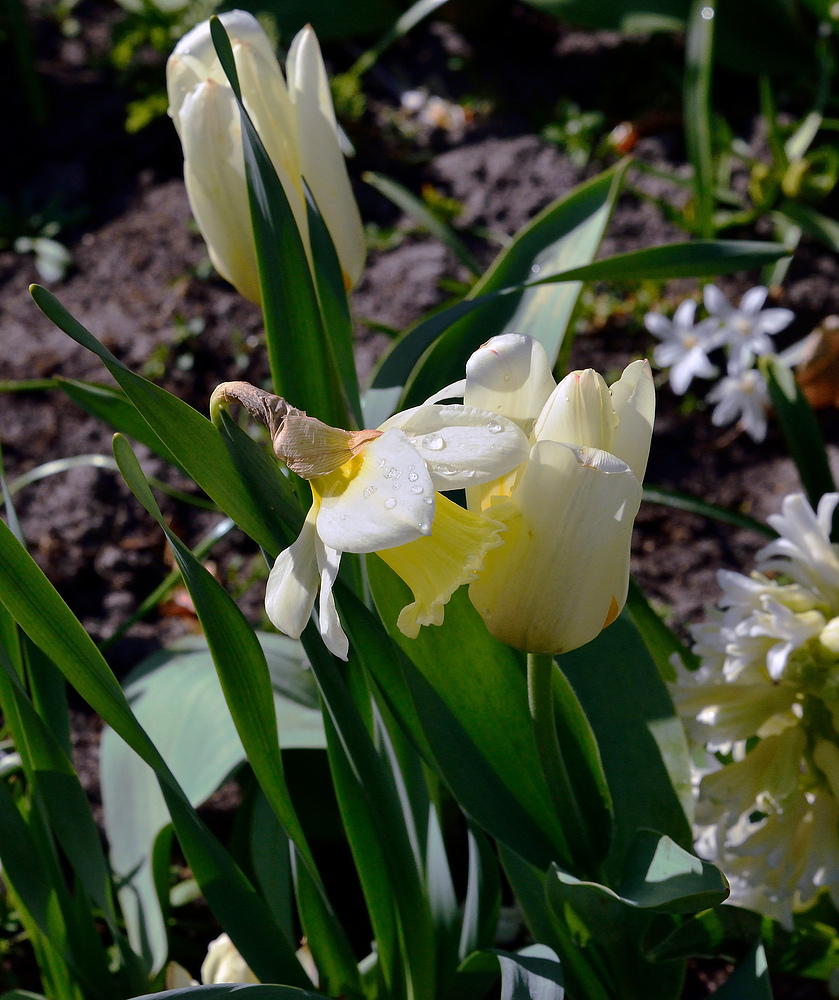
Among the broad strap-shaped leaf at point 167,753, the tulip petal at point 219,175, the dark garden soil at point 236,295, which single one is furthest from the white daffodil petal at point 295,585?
the dark garden soil at point 236,295

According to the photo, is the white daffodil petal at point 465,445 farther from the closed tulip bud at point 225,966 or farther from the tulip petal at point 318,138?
the closed tulip bud at point 225,966

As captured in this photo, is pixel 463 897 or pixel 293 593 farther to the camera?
pixel 463 897

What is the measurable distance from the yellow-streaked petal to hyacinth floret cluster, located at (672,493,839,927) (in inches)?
15.9

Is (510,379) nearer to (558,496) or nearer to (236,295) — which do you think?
(558,496)

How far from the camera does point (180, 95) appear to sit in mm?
834

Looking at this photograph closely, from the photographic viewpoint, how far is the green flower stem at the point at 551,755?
2.06ft

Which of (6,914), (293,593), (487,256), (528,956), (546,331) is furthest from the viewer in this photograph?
(487,256)

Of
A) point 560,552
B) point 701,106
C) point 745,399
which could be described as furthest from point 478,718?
point 701,106

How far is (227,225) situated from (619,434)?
1.58ft

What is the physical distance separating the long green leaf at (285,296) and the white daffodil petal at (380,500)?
1.00ft

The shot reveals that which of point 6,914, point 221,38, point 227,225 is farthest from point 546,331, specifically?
→ point 6,914

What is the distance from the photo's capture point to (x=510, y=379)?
0.55m

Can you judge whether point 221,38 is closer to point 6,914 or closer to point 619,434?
point 619,434

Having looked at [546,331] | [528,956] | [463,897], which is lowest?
[463,897]
